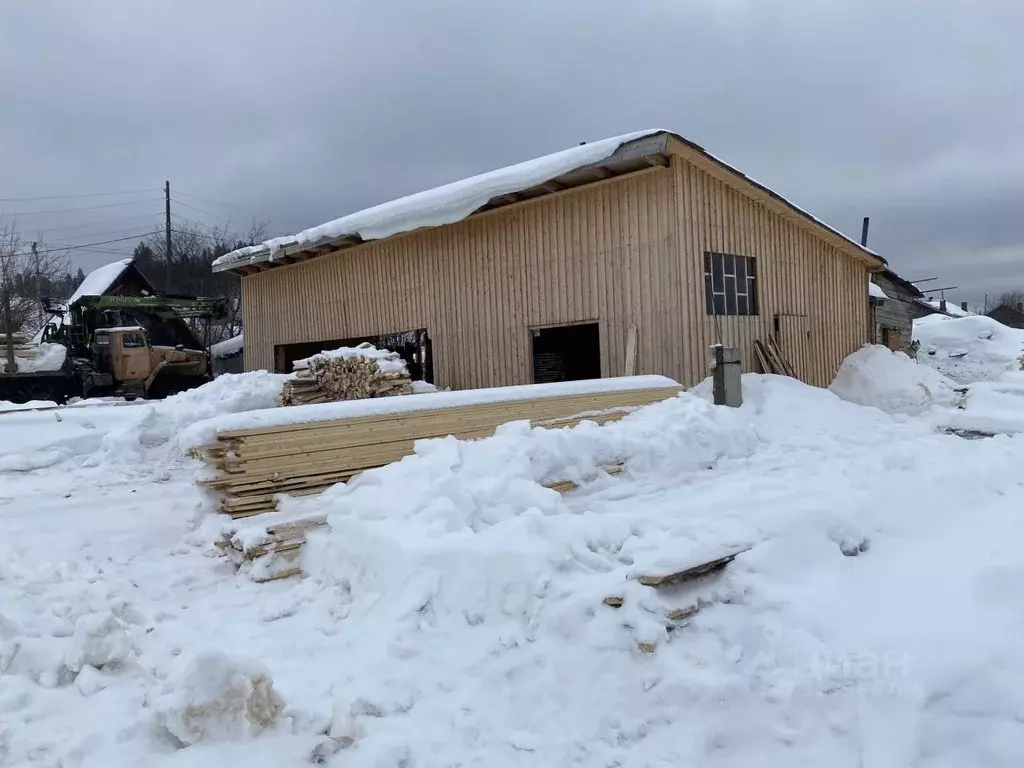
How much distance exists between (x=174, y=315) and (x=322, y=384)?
13916 millimetres

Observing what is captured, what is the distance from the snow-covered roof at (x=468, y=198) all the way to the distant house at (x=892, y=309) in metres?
5.23

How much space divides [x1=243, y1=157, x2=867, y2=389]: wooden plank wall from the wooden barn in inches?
1.1

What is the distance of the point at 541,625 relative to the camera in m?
3.97

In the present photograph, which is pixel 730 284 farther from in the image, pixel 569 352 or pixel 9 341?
pixel 9 341

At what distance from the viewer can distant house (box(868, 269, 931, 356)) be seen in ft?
65.6

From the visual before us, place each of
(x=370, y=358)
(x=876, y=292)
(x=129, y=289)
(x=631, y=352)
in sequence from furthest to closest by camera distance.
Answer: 1. (x=129, y=289)
2. (x=876, y=292)
3. (x=370, y=358)
4. (x=631, y=352)

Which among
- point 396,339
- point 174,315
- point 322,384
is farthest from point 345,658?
point 174,315

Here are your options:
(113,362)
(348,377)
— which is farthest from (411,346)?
(113,362)

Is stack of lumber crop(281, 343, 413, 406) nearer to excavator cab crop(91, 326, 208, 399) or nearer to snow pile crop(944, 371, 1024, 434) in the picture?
snow pile crop(944, 371, 1024, 434)

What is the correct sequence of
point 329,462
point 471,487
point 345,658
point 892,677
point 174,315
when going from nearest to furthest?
1. point 892,677
2. point 345,658
3. point 471,487
4. point 329,462
5. point 174,315

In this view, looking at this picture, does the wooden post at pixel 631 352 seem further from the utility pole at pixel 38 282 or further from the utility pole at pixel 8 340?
the utility pole at pixel 38 282

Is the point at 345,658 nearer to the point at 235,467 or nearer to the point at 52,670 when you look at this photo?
the point at 52,670

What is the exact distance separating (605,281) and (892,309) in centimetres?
1477

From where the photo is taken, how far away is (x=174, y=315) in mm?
23156
